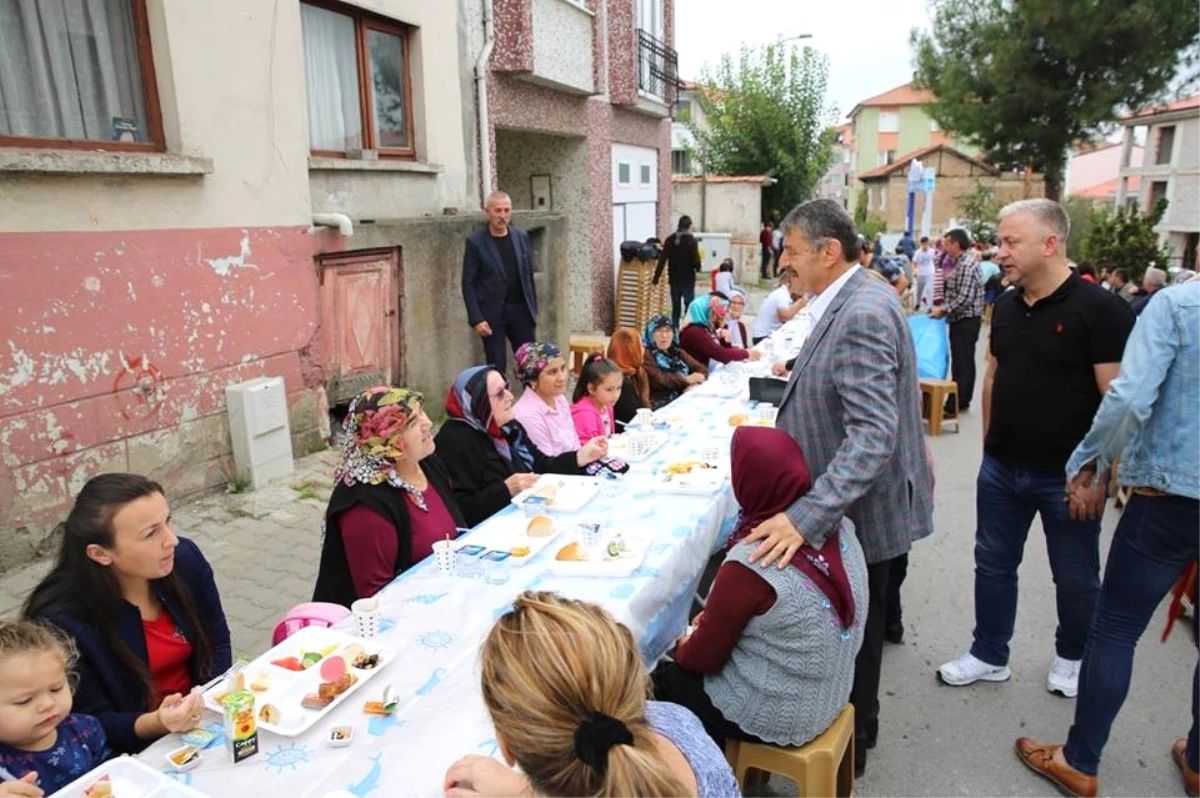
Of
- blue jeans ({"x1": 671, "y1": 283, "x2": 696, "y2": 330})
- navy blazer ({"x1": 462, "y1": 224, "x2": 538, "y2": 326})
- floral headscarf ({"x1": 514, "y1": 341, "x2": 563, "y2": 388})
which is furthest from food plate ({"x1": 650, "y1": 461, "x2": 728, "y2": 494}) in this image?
blue jeans ({"x1": 671, "y1": 283, "x2": 696, "y2": 330})

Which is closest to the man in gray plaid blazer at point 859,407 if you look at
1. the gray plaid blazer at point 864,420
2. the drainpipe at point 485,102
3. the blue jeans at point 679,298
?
the gray plaid blazer at point 864,420

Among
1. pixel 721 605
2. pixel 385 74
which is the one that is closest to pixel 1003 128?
pixel 385 74

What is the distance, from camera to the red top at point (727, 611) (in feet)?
6.81

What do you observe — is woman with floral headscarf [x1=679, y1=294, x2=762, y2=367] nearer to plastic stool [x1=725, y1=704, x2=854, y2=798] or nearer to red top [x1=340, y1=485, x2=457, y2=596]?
Answer: red top [x1=340, y1=485, x2=457, y2=596]

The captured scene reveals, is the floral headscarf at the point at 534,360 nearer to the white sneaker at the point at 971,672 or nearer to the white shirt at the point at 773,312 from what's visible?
the white sneaker at the point at 971,672

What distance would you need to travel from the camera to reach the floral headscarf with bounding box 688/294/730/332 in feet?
23.9

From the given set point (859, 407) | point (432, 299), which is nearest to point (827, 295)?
point (859, 407)

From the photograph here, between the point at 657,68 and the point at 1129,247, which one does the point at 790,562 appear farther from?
the point at 1129,247

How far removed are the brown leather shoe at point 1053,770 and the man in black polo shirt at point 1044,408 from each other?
501 millimetres

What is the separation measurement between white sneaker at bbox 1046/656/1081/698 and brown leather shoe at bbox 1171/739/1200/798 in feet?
1.28

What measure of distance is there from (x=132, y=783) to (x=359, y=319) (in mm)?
5279

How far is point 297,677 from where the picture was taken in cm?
197

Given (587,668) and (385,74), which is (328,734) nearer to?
(587,668)

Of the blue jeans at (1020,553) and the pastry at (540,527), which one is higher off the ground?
the pastry at (540,527)
